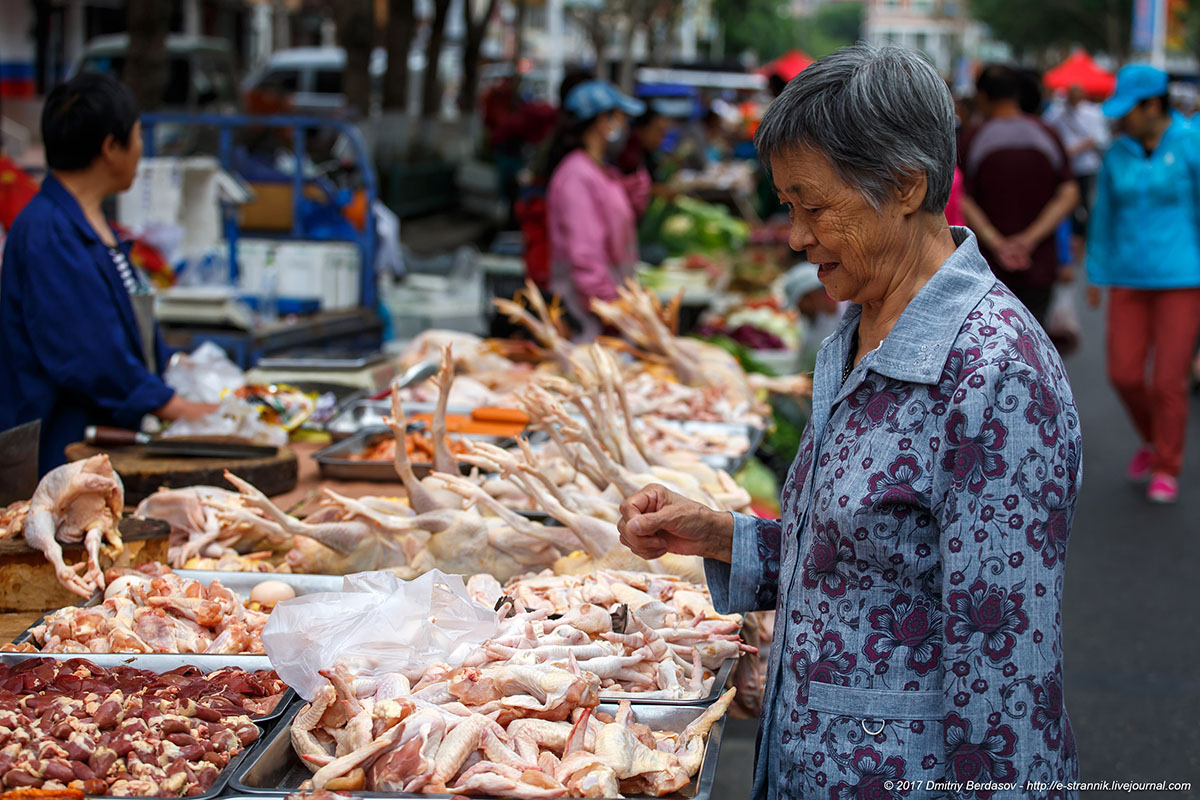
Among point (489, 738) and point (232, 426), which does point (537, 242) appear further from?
point (489, 738)

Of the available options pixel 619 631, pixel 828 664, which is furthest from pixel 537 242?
pixel 828 664

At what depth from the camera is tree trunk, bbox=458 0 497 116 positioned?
20.8 m

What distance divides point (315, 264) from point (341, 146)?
7.30 m

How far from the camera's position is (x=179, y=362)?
4301 mm

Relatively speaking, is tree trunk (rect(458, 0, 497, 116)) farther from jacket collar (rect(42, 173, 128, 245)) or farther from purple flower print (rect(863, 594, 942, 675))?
purple flower print (rect(863, 594, 942, 675))

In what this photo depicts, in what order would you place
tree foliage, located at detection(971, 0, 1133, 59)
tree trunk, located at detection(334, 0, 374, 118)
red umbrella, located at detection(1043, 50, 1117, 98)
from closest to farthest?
tree trunk, located at detection(334, 0, 374, 118)
red umbrella, located at detection(1043, 50, 1117, 98)
tree foliage, located at detection(971, 0, 1133, 59)

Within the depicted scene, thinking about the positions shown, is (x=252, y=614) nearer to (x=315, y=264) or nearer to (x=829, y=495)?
(x=829, y=495)

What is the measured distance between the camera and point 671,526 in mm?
2131

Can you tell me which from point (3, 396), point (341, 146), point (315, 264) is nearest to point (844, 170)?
point (3, 396)

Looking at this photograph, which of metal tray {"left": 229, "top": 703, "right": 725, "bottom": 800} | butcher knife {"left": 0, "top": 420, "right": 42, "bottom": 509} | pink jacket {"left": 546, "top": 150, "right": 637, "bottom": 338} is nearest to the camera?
metal tray {"left": 229, "top": 703, "right": 725, "bottom": 800}

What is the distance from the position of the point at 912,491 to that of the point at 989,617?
20 centimetres

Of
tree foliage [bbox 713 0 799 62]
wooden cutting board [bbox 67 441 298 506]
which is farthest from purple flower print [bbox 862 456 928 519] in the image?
tree foliage [bbox 713 0 799 62]

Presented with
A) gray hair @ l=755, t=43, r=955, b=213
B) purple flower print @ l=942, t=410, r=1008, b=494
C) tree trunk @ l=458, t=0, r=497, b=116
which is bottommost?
purple flower print @ l=942, t=410, r=1008, b=494

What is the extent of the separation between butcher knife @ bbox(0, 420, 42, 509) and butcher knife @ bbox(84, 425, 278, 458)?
46cm
